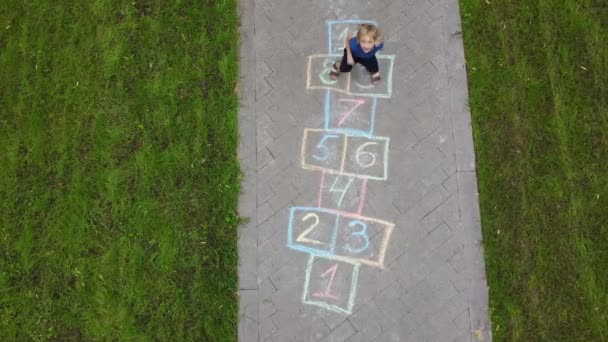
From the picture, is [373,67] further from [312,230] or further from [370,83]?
[312,230]

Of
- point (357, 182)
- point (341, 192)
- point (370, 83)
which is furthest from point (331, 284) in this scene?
point (370, 83)

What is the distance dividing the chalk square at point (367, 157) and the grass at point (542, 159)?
101 cm

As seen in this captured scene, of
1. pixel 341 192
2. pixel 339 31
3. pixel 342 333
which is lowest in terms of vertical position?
pixel 342 333

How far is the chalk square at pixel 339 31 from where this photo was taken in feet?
19.5

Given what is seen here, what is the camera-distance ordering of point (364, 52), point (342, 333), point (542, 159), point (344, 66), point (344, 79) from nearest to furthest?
point (342, 333), point (364, 52), point (542, 159), point (344, 66), point (344, 79)

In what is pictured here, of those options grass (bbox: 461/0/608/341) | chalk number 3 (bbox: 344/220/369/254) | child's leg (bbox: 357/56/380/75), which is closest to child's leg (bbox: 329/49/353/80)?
child's leg (bbox: 357/56/380/75)

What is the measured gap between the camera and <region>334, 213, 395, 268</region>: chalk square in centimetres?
531

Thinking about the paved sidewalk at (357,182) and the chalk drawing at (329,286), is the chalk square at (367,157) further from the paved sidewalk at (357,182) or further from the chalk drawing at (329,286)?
the chalk drawing at (329,286)

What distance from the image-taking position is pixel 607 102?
18.4ft

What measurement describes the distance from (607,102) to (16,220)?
654 centimetres

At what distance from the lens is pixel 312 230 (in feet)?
17.8

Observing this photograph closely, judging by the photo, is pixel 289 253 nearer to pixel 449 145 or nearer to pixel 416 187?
pixel 416 187

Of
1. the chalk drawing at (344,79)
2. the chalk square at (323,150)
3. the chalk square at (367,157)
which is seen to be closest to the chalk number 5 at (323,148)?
the chalk square at (323,150)

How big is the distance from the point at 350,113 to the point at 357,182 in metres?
0.78
